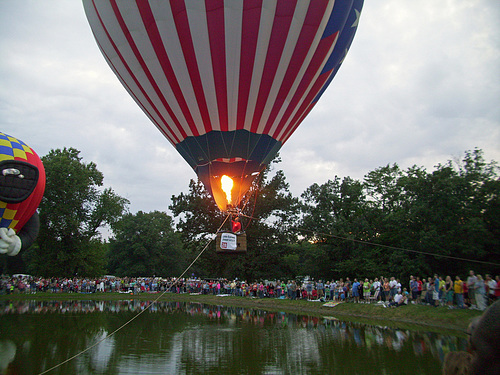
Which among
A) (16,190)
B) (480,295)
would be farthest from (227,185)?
(480,295)

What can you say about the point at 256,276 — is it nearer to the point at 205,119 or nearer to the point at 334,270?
the point at 334,270

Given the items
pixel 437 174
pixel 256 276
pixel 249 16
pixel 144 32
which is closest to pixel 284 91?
pixel 249 16

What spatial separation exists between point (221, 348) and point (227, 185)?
13.2ft

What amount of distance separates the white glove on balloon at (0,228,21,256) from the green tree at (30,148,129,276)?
70.1 ft

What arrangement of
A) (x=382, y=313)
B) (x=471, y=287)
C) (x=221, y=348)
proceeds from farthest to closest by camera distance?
(x=382, y=313)
(x=471, y=287)
(x=221, y=348)

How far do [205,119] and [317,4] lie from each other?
3.55 m

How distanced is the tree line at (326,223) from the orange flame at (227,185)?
11.1m

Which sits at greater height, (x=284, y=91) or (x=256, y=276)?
(x=284, y=91)

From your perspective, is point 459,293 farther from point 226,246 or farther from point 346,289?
point 226,246

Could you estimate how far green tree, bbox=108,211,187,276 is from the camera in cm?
4903

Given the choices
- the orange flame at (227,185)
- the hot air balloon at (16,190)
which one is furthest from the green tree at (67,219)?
the orange flame at (227,185)

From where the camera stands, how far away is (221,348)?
23.9 feet

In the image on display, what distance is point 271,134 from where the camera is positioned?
9914mm

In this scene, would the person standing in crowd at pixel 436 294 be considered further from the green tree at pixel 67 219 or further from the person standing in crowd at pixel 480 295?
the green tree at pixel 67 219
